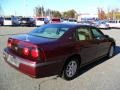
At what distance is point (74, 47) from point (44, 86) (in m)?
1.30

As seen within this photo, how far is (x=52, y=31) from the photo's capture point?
5.45 m

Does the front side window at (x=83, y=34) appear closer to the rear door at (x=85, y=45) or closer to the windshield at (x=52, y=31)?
the rear door at (x=85, y=45)

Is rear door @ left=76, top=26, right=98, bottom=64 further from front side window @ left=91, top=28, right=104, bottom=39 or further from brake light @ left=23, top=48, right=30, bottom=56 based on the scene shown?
brake light @ left=23, top=48, right=30, bottom=56

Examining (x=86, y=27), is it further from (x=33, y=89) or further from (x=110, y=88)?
(x=33, y=89)

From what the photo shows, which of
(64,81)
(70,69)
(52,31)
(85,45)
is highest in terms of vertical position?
(52,31)

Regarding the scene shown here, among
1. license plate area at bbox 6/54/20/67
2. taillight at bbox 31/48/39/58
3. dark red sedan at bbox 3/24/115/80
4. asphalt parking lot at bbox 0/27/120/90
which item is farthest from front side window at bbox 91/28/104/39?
license plate area at bbox 6/54/20/67

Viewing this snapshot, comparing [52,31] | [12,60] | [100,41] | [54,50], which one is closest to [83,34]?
[52,31]

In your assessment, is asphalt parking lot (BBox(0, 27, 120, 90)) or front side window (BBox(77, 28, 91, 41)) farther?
front side window (BBox(77, 28, 91, 41))

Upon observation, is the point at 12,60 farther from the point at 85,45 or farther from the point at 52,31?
the point at 85,45

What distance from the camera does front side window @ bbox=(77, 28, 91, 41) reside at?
217 inches

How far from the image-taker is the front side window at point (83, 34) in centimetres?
550

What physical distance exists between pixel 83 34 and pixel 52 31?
0.95 m

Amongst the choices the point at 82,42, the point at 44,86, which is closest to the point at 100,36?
the point at 82,42

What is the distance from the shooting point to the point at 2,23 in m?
32.4
